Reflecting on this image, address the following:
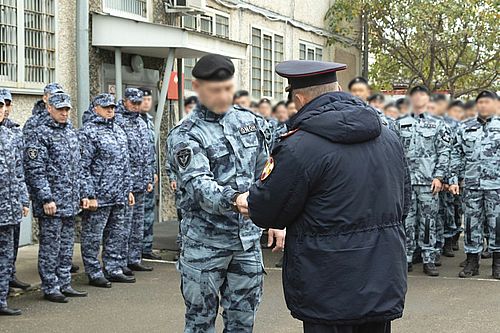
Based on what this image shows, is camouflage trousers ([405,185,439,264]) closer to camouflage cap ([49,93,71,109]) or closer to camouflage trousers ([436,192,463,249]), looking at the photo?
camouflage trousers ([436,192,463,249])

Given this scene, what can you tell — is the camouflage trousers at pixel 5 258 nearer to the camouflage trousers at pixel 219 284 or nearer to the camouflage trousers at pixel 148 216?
the camouflage trousers at pixel 148 216

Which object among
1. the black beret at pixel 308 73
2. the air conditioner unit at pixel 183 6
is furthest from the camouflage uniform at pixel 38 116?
the air conditioner unit at pixel 183 6

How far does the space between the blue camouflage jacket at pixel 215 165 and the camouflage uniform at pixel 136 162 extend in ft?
15.8

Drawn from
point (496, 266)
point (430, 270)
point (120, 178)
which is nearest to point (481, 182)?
point (496, 266)

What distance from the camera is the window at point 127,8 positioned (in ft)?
40.6

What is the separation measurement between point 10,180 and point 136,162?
7.69ft

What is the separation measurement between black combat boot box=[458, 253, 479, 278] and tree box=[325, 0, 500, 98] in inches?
464

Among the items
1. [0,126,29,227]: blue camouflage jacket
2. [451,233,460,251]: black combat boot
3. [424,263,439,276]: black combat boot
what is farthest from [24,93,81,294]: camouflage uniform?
[451,233,460,251]: black combat boot

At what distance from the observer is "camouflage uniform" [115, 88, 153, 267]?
31.6 feet

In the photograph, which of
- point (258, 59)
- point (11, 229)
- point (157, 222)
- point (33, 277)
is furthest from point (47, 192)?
point (258, 59)

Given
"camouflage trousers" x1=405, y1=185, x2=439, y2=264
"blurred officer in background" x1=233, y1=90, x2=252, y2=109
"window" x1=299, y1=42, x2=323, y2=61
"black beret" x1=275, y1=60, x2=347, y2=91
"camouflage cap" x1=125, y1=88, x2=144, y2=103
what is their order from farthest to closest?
"window" x1=299, y1=42, x2=323, y2=61, "camouflage trousers" x1=405, y1=185, x2=439, y2=264, "camouflage cap" x1=125, y1=88, x2=144, y2=103, "blurred officer in background" x1=233, y1=90, x2=252, y2=109, "black beret" x1=275, y1=60, x2=347, y2=91

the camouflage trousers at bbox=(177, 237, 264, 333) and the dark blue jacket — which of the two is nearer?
the dark blue jacket

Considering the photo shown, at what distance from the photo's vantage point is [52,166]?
8.02 m

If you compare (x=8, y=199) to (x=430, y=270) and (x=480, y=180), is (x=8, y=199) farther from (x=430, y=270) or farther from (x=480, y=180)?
(x=480, y=180)
